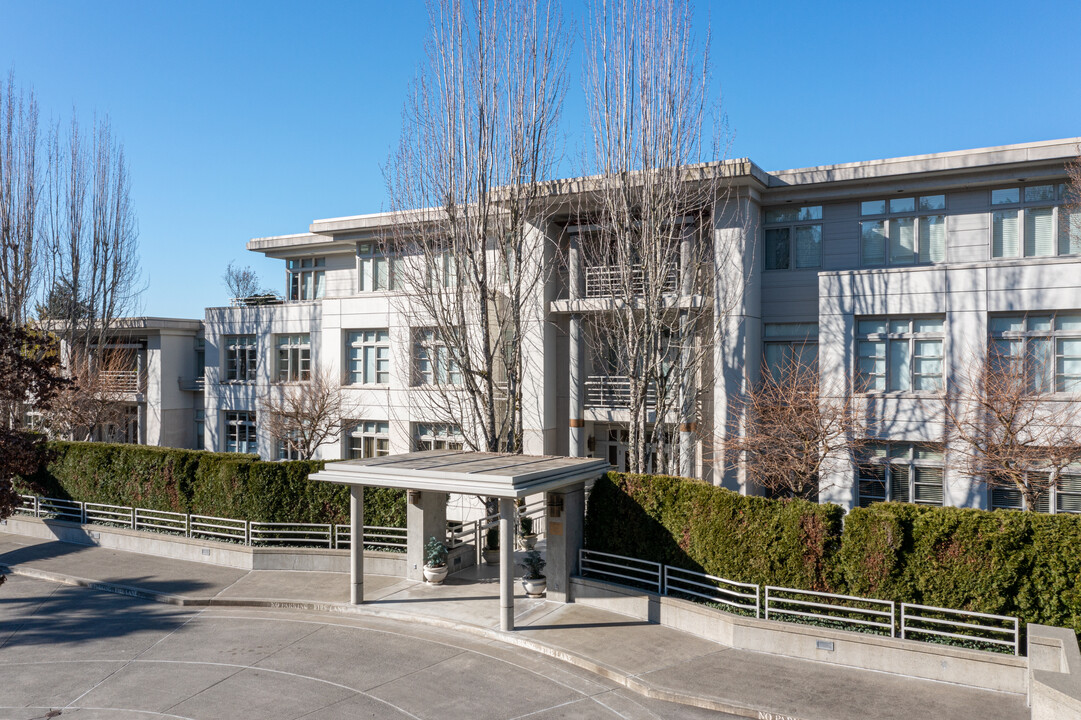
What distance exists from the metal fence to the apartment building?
5.56 m

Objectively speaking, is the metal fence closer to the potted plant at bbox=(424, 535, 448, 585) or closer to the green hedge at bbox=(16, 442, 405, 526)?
the potted plant at bbox=(424, 535, 448, 585)

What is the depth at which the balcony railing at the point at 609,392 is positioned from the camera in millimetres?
22580

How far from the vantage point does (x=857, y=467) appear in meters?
19.7

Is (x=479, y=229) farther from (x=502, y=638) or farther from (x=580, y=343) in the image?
(x=502, y=638)

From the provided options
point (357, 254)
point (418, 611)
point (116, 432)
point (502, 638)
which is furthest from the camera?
point (116, 432)

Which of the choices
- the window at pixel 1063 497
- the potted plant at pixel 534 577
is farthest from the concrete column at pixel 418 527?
the window at pixel 1063 497

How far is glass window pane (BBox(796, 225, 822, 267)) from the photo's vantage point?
2186cm

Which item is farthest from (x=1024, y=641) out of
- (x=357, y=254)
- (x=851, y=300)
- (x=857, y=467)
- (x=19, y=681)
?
(x=357, y=254)

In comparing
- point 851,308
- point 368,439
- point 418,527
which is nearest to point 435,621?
point 418,527

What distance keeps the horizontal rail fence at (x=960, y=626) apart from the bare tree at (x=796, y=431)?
17.1ft

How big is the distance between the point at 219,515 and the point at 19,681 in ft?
26.0

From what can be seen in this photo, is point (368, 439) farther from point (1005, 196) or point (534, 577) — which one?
point (1005, 196)

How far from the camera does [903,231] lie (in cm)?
2105

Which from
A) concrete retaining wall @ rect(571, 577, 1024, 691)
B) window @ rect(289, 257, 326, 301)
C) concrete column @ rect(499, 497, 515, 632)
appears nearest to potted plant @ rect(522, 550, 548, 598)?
concrete retaining wall @ rect(571, 577, 1024, 691)
